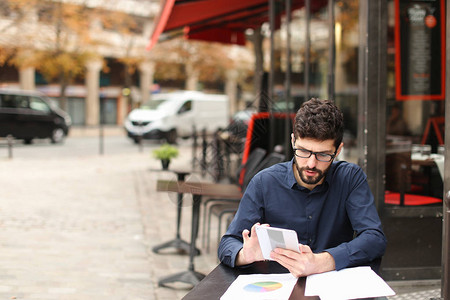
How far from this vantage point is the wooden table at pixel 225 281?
197 cm

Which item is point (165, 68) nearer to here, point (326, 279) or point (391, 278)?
point (391, 278)

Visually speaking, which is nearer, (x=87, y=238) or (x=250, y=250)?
(x=250, y=250)

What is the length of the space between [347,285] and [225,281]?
0.43 metres

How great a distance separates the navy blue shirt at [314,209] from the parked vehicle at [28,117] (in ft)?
64.2

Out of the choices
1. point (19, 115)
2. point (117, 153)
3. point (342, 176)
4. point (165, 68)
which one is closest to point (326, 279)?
point (342, 176)

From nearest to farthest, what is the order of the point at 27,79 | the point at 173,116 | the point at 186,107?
the point at 173,116
the point at 186,107
the point at 27,79

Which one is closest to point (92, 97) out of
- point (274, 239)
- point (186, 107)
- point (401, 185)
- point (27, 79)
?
point (27, 79)

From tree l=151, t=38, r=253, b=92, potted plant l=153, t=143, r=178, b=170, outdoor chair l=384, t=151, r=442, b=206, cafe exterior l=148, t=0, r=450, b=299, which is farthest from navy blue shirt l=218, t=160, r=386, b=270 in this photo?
tree l=151, t=38, r=253, b=92

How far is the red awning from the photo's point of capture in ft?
26.7

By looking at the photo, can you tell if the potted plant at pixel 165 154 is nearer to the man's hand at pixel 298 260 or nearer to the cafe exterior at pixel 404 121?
the cafe exterior at pixel 404 121

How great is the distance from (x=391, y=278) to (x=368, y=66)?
1625 mm

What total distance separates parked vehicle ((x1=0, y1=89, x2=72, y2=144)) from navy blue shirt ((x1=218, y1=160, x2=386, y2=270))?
Result: 64.2ft

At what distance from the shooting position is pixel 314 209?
234 centimetres

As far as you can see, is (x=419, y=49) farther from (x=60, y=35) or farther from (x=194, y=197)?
(x=60, y=35)
